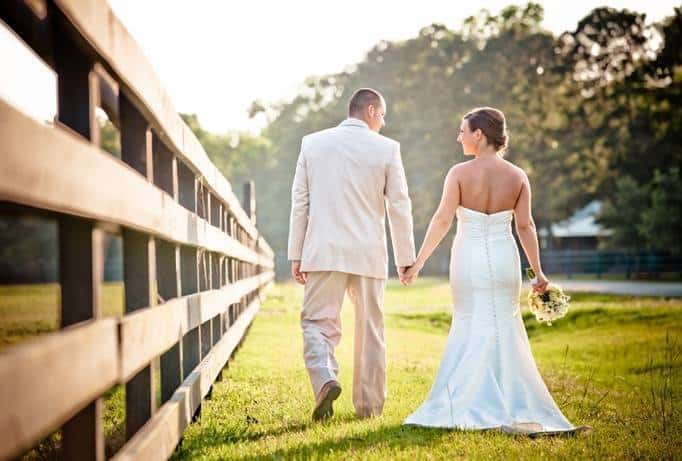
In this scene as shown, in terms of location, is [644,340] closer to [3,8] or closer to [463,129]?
[463,129]

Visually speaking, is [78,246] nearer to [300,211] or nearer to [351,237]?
[351,237]

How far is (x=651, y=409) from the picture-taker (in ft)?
22.3

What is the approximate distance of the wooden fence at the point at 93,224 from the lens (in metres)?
1.94

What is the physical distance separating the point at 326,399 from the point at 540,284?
193 centimetres

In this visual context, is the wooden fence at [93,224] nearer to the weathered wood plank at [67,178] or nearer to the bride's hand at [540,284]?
the weathered wood plank at [67,178]

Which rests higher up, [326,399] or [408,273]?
[408,273]

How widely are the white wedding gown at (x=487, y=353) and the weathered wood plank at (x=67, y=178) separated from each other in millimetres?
2908

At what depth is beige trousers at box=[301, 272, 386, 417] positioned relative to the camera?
6.21 meters

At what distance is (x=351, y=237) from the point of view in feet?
20.7

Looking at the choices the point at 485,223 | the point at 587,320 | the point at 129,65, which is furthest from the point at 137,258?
the point at 587,320

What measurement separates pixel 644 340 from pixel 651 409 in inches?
280

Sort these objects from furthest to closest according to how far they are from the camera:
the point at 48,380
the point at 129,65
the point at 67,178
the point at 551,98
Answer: the point at 551,98 → the point at 129,65 → the point at 67,178 → the point at 48,380

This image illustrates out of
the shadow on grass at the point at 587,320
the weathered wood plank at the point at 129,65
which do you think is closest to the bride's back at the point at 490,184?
the weathered wood plank at the point at 129,65

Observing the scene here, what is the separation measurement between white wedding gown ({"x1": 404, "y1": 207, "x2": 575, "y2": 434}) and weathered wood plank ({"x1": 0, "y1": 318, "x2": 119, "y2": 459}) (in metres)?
3.53
